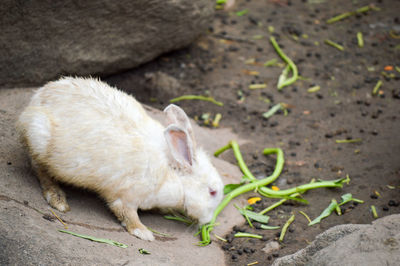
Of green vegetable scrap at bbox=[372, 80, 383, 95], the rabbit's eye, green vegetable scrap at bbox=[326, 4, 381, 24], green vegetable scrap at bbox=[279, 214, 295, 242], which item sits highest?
the rabbit's eye

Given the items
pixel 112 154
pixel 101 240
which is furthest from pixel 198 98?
pixel 101 240

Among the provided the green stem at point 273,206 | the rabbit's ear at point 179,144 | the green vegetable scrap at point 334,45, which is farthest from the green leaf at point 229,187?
the green vegetable scrap at point 334,45

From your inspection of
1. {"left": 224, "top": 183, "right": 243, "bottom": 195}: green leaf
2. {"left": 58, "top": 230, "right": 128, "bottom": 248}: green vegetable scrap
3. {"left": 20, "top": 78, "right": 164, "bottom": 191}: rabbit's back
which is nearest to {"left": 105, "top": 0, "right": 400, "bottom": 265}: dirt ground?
{"left": 224, "top": 183, "right": 243, "bottom": 195}: green leaf

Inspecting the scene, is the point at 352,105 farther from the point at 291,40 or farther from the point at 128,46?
the point at 128,46

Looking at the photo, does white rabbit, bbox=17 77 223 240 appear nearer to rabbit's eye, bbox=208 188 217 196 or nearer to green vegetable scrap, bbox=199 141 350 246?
rabbit's eye, bbox=208 188 217 196

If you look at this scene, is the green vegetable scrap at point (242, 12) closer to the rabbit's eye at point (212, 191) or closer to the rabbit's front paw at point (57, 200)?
the rabbit's eye at point (212, 191)

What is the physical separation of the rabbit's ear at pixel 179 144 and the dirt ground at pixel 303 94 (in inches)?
37.3

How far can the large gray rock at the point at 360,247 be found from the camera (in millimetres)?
3420

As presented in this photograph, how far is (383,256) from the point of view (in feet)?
11.2

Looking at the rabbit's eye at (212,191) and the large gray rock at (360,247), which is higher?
the large gray rock at (360,247)

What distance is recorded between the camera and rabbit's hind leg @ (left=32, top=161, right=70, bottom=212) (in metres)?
4.55

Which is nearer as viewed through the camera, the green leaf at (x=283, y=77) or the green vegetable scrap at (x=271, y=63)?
the green leaf at (x=283, y=77)

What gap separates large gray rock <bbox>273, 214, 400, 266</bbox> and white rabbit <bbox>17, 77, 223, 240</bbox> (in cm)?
139

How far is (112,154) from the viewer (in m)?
4.57
